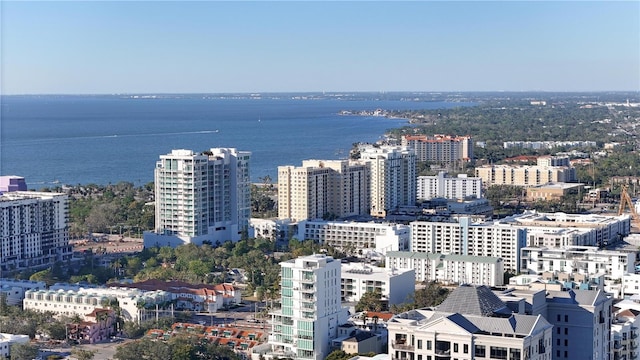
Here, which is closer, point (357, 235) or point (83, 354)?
point (83, 354)

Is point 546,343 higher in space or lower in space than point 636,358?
higher

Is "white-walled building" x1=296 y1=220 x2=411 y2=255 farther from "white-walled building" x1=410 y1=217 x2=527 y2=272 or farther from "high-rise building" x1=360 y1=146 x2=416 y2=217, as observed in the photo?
"high-rise building" x1=360 y1=146 x2=416 y2=217

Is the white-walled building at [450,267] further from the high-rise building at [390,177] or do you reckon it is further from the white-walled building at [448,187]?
the white-walled building at [448,187]

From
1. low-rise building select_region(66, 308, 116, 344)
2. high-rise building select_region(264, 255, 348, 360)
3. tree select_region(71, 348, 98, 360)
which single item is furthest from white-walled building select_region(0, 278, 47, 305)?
high-rise building select_region(264, 255, 348, 360)

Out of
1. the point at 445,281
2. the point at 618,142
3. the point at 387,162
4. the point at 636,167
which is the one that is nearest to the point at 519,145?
the point at 618,142

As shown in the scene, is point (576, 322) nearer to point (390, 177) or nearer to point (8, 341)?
point (8, 341)

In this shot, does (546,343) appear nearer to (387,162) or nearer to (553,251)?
(553,251)

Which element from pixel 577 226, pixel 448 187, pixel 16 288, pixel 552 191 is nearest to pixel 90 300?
pixel 16 288
